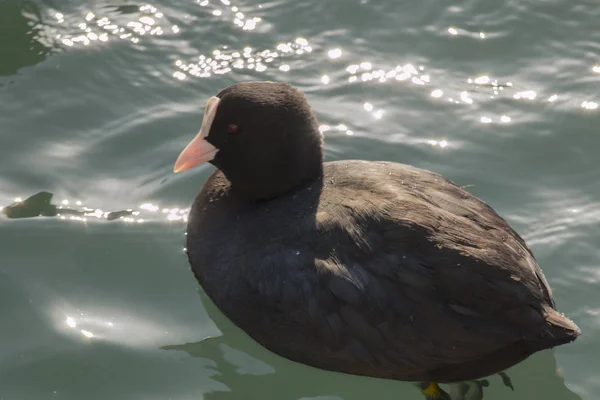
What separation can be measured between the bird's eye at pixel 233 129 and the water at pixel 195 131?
0.97 meters

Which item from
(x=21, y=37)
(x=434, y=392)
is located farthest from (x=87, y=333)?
(x=21, y=37)

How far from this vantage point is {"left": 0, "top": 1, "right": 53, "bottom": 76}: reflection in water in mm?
8062

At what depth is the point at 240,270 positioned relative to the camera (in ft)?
18.6

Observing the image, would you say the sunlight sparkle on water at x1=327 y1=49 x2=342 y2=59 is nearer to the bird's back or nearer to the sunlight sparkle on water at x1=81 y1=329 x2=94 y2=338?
the bird's back

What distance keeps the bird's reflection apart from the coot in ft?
0.66

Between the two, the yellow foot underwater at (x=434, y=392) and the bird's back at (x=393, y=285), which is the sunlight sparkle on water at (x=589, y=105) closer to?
the bird's back at (x=393, y=285)

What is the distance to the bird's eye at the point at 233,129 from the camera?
5957 millimetres

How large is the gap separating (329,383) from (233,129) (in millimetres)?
1570

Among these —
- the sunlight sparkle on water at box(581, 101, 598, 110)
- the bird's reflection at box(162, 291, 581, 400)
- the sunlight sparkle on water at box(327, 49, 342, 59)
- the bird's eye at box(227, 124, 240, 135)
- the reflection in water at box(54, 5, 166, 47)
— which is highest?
the sunlight sparkle on water at box(581, 101, 598, 110)

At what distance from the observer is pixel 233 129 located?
19.6ft

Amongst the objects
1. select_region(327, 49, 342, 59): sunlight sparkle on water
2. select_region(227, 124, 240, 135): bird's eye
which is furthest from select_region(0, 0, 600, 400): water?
select_region(227, 124, 240, 135): bird's eye

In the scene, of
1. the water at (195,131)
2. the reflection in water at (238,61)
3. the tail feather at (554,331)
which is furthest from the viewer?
the reflection in water at (238,61)

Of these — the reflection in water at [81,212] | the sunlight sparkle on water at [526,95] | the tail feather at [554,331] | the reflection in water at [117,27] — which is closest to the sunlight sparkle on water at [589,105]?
the sunlight sparkle on water at [526,95]

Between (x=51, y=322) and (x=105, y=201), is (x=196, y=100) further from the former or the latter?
(x=51, y=322)
